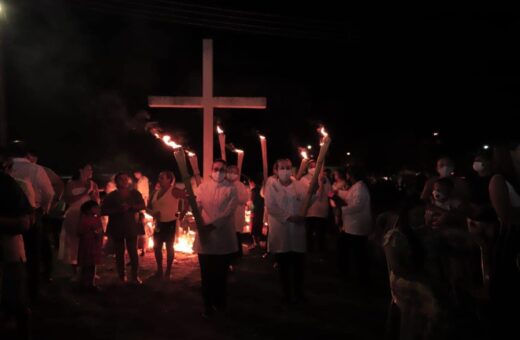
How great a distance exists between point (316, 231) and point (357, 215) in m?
3.68

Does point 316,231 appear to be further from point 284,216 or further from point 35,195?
point 35,195

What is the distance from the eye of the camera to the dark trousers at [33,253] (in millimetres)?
6930

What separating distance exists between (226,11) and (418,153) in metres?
33.2

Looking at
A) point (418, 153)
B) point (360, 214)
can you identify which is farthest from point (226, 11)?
point (418, 153)

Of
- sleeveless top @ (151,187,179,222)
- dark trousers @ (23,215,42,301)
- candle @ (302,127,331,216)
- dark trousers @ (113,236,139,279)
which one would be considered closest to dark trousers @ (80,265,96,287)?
dark trousers @ (113,236,139,279)

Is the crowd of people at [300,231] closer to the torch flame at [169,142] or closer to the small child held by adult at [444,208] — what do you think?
the small child held by adult at [444,208]

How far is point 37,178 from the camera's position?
7.11 metres

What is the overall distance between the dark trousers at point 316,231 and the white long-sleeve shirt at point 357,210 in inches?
114

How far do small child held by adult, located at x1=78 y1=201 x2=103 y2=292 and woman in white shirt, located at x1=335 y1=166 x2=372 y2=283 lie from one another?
376cm

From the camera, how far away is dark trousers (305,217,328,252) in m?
11.7

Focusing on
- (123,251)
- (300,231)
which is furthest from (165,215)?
(300,231)

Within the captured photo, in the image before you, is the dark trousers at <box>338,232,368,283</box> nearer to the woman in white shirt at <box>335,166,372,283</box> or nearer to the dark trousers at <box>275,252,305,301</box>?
the woman in white shirt at <box>335,166,372,283</box>

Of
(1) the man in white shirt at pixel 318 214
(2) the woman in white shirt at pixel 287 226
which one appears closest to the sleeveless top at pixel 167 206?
(2) the woman in white shirt at pixel 287 226

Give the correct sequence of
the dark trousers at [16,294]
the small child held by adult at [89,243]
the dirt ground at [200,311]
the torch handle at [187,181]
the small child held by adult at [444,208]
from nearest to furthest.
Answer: the dark trousers at [16,294] → the small child held by adult at [444,208] → the dirt ground at [200,311] → the torch handle at [187,181] → the small child held by adult at [89,243]
